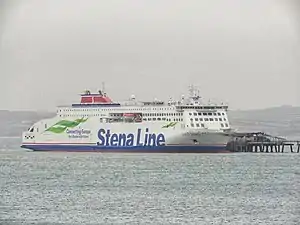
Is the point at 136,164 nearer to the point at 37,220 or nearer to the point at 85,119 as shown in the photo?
the point at 85,119

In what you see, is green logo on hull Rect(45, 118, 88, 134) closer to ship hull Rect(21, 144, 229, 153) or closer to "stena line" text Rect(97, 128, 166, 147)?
ship hull Rect(21, 144, 229, 153)

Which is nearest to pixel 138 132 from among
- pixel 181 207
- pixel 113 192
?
pixel 113 192

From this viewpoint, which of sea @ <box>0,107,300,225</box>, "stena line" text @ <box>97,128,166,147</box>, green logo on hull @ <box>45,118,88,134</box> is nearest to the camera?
sea @ <box>0,107,300,225</box>

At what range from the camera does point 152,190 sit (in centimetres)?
1983

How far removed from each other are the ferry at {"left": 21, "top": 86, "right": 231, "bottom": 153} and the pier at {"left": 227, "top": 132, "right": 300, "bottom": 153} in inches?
23.9

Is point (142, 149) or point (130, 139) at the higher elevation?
point (130, 139)

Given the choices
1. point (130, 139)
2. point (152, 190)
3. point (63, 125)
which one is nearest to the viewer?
point (152, 190)

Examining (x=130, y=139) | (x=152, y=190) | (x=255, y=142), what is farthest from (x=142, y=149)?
(x=152, y=190)

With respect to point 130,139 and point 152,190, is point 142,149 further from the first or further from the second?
point 152,190

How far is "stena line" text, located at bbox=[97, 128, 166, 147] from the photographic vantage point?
3312 cm

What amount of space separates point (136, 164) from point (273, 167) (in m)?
4.34

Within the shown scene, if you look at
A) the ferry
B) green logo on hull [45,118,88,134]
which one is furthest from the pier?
green logo on hull [45,118,88,134]

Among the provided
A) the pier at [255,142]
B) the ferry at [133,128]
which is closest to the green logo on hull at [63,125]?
the ferry at [133,128]

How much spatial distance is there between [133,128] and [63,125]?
339 centimetres
